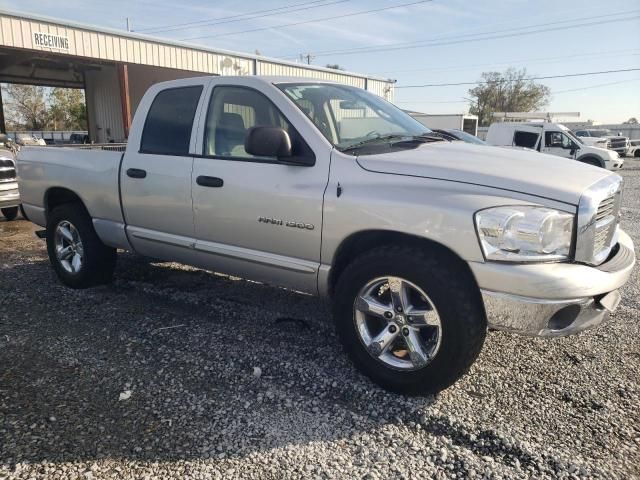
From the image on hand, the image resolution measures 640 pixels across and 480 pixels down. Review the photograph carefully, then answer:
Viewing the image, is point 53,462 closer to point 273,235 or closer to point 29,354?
point 29,354

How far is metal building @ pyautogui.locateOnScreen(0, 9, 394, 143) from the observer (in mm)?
15125

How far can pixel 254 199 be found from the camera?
11.7ft

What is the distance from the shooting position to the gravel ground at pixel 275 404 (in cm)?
249

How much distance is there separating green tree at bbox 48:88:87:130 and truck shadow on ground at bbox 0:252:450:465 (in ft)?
178

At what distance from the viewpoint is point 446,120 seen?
27.8 m

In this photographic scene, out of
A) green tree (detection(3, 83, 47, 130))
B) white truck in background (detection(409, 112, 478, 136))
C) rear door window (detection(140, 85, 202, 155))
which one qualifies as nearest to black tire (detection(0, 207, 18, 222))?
rear door window (detection(140, 85, 202, 155))

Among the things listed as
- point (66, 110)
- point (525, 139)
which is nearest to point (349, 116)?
point (525, 139)

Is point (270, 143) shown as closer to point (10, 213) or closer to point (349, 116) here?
point (349, 116)

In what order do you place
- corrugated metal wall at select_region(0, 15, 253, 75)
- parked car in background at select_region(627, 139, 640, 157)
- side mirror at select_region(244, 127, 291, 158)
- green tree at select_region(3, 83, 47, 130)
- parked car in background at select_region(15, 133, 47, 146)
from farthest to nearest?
green tree at select_region(3, 83, 47, 130), parked car in background at select_region(627, 139, 640, 157), corrugated metal wall at select_region(0, 15, 253, 75), parked car in background at select_region(15, 133, 47, 146), side mirror at select_region(244, 127, 291, 158)

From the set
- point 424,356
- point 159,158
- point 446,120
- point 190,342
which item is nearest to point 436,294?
point 424,356

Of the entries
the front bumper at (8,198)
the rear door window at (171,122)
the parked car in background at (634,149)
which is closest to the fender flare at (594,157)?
the parked car in background at (634,149)

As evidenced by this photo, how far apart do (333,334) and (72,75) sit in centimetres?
2646

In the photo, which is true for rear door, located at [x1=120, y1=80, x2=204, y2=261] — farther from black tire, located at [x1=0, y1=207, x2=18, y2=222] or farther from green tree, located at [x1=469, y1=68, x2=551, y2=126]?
green tree, located at [x1=469, y1=68, x2=551, y2=126]

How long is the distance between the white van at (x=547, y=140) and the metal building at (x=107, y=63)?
253 inches
